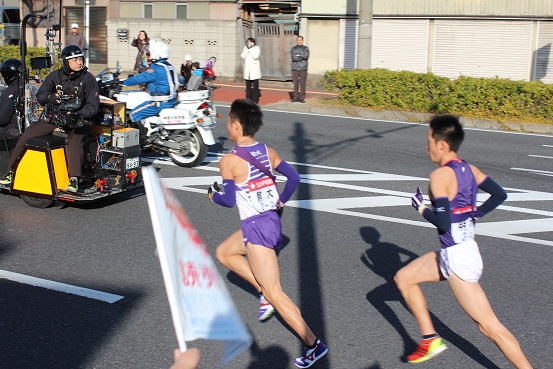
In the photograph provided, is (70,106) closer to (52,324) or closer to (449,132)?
(52,324)

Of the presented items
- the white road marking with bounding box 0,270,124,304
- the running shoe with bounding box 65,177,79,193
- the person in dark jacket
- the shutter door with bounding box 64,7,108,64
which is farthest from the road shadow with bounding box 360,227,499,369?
the shutter door with bounding box 64,7,108,64

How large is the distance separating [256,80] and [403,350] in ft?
50.5

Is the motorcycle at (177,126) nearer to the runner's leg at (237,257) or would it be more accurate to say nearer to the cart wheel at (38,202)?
the cart wheel at (38,202)

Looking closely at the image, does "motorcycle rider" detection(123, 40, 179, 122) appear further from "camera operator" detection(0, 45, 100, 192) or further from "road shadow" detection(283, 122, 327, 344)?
"road shadow" detection(283, 122, 327, 344)

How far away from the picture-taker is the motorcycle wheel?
1152cm

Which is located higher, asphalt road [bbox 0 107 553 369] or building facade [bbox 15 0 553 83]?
building facade [bbox 15 0 553 83]

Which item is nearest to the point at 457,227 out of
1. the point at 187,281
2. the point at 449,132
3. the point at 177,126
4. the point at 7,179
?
the point at 449,132

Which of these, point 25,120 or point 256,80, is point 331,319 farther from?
point 256,80

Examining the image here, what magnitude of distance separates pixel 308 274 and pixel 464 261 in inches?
94.8

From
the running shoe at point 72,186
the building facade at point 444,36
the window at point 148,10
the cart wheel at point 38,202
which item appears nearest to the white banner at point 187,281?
the running shoe at point 72,186

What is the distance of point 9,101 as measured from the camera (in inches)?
374

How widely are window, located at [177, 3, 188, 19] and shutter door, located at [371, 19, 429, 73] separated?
6.91 m

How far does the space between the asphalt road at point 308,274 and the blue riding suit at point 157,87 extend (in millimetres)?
829

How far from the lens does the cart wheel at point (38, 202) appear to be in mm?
9078
